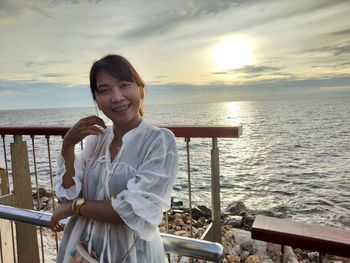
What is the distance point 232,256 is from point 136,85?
456 centimetres

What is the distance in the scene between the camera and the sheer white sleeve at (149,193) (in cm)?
107

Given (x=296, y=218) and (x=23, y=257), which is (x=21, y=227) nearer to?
(x=23, y=257)

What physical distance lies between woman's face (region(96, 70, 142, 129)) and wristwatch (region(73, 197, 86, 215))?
12.7 inches

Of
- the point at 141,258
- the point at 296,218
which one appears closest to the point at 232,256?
the point at 141,258

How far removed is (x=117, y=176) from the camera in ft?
3.84

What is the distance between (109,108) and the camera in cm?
124

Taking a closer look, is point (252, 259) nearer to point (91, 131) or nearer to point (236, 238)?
point (236, 238)

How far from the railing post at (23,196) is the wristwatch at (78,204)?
5.32ft

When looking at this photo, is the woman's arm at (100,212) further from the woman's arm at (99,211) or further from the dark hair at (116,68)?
the dark hair at (116,68)

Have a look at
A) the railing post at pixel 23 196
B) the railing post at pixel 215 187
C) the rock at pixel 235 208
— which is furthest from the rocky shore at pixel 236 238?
the railing post at pixel 215 187

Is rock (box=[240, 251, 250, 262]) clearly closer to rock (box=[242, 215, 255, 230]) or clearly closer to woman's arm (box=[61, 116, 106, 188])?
rock (box=[242, 215, 255, 230])

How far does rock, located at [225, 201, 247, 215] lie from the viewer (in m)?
10.1

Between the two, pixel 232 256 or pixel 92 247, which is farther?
pixel 232 256

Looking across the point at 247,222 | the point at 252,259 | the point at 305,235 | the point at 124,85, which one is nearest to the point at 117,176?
the point at 124,85
